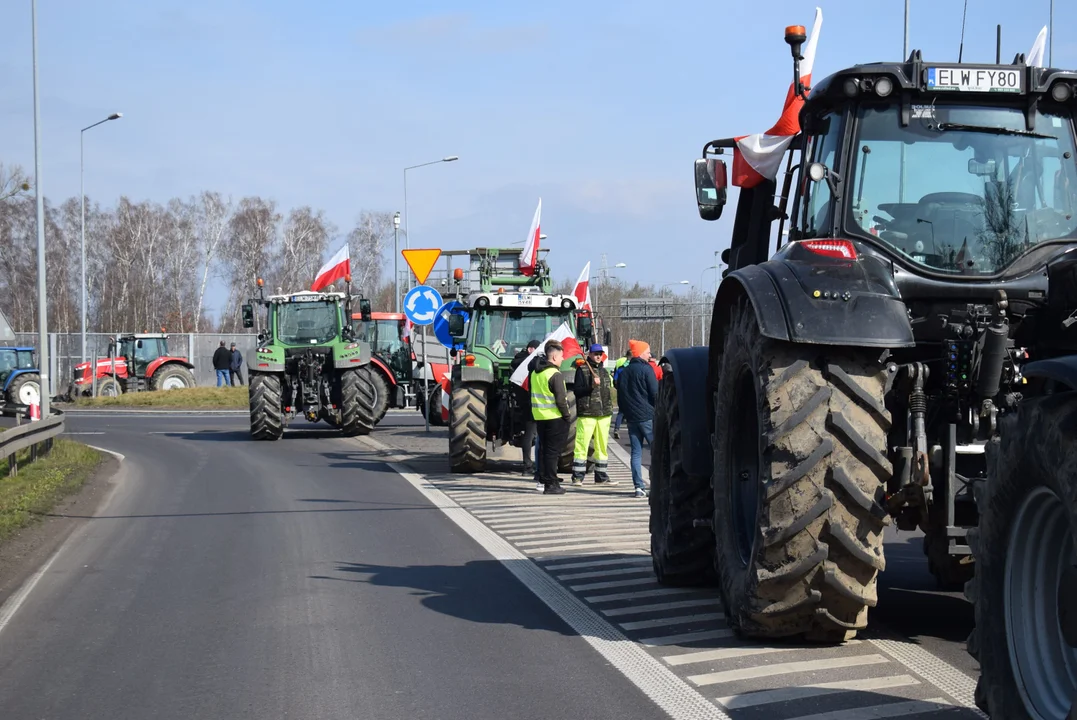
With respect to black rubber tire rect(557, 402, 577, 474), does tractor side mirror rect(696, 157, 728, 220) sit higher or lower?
higher

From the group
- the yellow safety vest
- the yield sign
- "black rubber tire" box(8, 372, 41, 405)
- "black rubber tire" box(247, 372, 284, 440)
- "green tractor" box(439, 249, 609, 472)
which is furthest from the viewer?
"black rubber tire" box(8, 372, 41, 405)

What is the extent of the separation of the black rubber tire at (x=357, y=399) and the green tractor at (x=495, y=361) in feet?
17.7

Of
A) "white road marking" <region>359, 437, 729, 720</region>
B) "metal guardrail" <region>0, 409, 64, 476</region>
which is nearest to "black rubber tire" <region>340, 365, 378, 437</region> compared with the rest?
"metal guardrail" <region>0, 409, 64, 476</region>

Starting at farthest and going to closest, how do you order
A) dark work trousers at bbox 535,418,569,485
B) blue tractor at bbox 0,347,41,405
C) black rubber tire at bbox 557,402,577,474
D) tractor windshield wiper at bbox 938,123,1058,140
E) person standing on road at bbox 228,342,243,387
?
person standing on road at bbox 228,342,243,387, blue tractor at bbox 0,347,41,405, black rubber tire at bbox 557,402,577,474, dark work trousers at bbox 535,418,569,485, tractor windshield wiper at bbox 938,123,1058,140

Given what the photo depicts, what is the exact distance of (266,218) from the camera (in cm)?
8025

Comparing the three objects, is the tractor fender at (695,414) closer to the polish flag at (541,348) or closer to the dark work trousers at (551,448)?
the dark work trousers at (551,448)

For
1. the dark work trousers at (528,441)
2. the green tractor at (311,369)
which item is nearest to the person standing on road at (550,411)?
the dark work trousers at (528,441)

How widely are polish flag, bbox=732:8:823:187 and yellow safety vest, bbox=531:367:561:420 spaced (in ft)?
25.8

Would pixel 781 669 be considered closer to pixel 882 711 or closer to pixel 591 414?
pixel 882 711

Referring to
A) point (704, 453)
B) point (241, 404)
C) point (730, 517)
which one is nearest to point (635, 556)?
point (704, 453)

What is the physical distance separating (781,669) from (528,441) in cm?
1187

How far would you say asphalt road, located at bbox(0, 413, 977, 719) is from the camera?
5840 mm

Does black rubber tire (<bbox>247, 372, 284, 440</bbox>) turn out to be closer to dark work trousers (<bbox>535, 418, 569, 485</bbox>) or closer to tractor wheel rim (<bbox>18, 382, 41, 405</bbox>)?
dark work trousers (<bbox>535, 418, 569, 485</bbox>)

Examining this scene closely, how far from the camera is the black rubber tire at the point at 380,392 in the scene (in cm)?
2730
